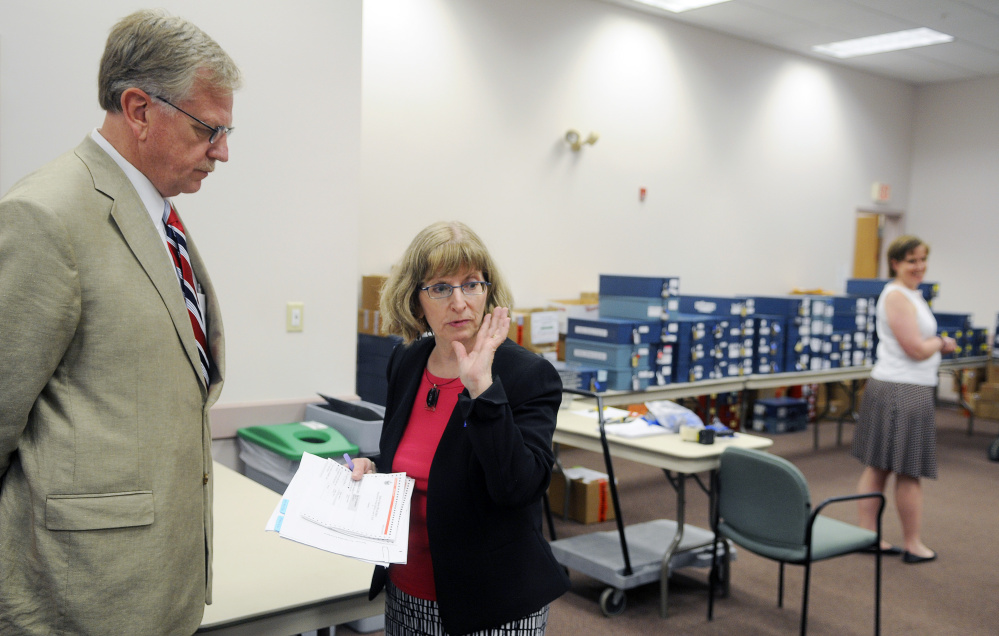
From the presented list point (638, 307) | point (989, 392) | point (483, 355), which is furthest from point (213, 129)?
point (989, 392)

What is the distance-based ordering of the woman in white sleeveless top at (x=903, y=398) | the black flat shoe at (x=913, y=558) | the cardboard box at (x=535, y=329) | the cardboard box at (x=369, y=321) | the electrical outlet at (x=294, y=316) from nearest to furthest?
the electrical outlet at (x=294, y=316), the woman in white sleeveless top at (x=903, y=398), the black flat shoe at (x=913, y=558), the cardboard box at (x=369, y=321), the cardboard box at (x=535, y=329)

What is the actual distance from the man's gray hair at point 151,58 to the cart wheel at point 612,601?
2.74 m

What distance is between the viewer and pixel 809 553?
2.78m

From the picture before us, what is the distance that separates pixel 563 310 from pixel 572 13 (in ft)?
8.05

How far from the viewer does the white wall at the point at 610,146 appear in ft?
17.5

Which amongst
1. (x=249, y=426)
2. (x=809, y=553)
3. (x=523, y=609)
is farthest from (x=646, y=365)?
(x=523, y=609)

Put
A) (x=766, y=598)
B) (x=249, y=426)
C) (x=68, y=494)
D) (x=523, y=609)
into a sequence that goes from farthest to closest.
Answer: (x=766, y=598) → (x=249, y=426) → (x=523, y=609) → (x=68, y=494)

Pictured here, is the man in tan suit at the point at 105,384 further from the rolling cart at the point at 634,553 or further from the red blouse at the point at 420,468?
the rolling cart at the point at 634,553

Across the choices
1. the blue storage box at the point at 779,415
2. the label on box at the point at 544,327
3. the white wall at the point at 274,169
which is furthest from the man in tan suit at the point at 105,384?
the blue storage box at the point at 779,415

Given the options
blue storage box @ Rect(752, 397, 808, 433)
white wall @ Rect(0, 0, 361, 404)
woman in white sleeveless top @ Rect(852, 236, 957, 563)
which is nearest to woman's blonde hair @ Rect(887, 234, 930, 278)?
woman in white sleeveless top @ Rect(852, 236, 957, 563)

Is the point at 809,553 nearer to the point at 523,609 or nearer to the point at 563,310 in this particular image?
the point at 523,609

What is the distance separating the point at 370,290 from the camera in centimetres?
486

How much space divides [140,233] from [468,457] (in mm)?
674

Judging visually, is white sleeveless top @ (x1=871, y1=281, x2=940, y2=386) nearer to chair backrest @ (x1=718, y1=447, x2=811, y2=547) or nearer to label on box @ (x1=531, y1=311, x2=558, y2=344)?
chair backrest @ (x1=718, y1=447, x2=811, y2=547)
